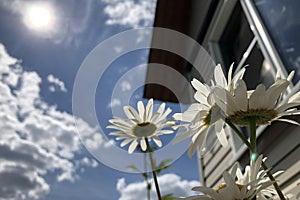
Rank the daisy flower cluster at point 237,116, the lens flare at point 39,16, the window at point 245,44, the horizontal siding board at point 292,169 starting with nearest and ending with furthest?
1. the daisy flower cluster at point 237,116
2. the horizontal siding board at point 292,169
3. the window at point 245,44
4. the lens flare at point 39,16

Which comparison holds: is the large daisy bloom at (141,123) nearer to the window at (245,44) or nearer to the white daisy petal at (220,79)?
the white daisy petal at (220,79)

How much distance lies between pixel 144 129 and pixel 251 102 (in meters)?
0.28

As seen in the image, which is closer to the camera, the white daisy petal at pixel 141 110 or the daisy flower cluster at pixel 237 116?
the daisy flower cluster at pixel 237 116

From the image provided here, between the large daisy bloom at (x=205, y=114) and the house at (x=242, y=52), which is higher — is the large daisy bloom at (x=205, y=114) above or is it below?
below

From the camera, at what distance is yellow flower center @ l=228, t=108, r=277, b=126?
43 cm

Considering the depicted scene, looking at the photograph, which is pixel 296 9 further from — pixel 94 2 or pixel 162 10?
pixel 94 2

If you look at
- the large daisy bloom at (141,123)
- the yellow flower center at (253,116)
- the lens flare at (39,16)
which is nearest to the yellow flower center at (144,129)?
the large daisy bloom at (141,123)

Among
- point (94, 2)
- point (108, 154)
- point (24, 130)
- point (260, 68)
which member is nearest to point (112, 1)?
point (94, 2)

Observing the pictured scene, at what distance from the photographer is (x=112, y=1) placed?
2.83m

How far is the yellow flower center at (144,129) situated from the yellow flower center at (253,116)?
0.24 m

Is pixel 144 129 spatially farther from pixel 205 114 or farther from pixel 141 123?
pixel 205 114

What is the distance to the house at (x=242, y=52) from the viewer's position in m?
1.41

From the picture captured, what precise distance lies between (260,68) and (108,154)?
1414 mm

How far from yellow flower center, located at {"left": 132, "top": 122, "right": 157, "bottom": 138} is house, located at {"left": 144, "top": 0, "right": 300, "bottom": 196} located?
1.00 feet
